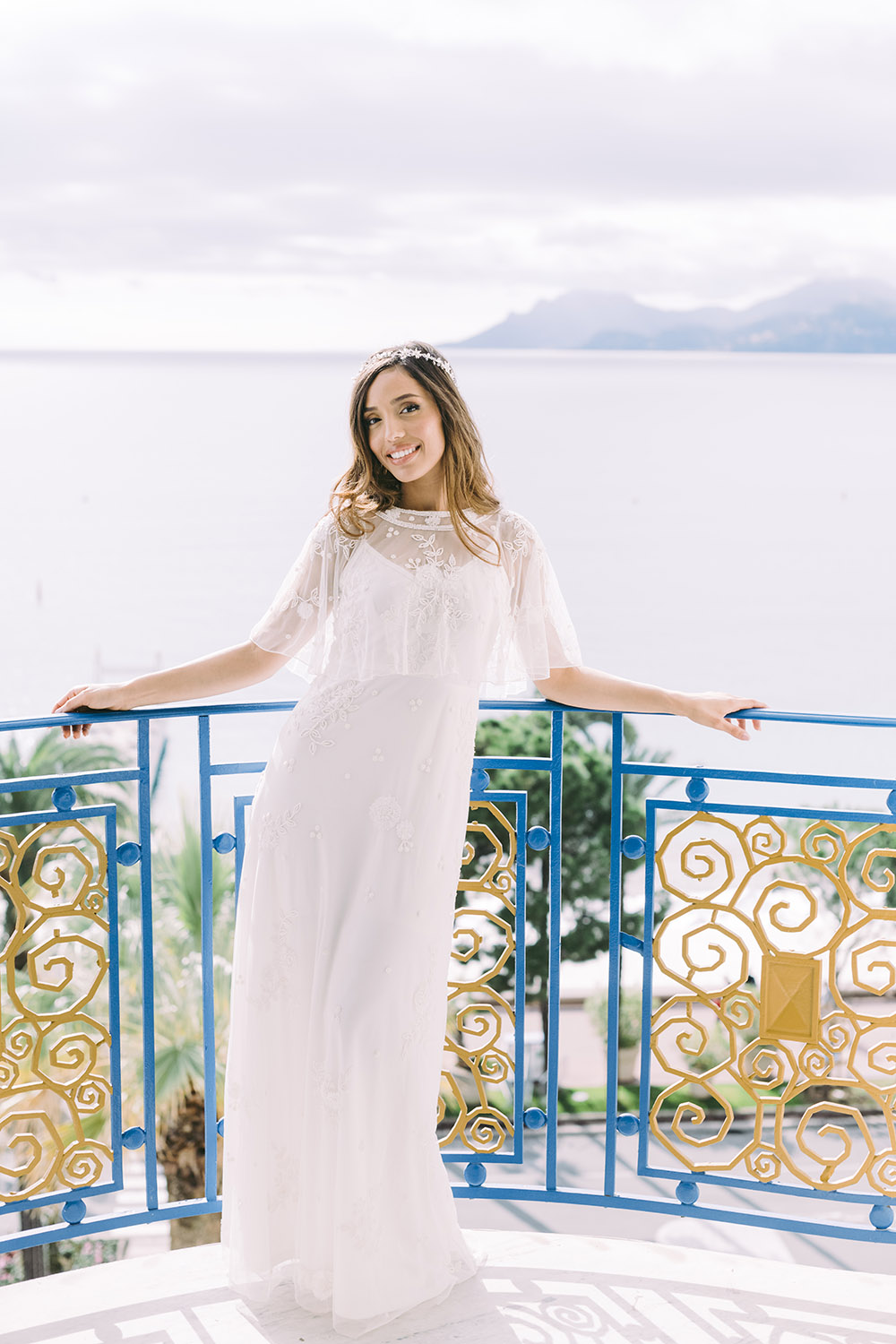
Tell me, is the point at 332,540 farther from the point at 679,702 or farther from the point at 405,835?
the point at 679,702

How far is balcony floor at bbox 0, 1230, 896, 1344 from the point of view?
2012mm

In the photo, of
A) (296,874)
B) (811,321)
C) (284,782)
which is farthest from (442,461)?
(811,321)

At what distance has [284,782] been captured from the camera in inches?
79.3

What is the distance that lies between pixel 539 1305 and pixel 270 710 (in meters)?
1.11

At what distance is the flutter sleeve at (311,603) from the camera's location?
209 cm

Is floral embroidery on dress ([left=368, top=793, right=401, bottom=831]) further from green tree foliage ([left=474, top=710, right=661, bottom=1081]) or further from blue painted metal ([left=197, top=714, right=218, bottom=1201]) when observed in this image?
green tree foliage ([left=474, top=710, right=661, bottom=1081])

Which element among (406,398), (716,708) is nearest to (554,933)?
(716,708)

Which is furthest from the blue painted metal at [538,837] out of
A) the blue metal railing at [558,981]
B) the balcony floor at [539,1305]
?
the balcony floor at [539,1305]

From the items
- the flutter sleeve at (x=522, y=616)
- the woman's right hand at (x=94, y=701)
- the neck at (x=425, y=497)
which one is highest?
the neck at (x=425, y=497)

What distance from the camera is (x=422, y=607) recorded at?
199 cm

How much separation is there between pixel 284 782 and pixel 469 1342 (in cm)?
94

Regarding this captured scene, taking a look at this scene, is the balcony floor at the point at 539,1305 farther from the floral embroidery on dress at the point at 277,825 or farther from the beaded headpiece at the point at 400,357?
the beaded headpiece at the point at 400,357

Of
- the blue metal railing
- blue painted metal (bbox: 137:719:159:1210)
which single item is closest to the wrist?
the blue metal railing

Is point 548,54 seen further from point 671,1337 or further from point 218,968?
point 671,1337
